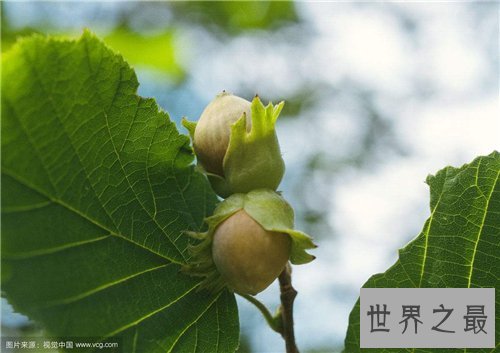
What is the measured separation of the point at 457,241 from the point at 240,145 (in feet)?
1.81

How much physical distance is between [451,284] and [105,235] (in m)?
0.76

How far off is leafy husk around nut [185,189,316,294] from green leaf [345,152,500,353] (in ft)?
1.06

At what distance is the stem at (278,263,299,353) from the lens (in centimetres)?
128

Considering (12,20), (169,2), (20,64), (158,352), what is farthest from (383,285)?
(169,2)

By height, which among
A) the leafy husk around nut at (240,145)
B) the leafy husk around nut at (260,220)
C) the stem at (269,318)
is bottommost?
the stem at (269,318)

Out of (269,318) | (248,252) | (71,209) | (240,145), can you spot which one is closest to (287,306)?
(269,318)

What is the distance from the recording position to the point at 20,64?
3.51 ft

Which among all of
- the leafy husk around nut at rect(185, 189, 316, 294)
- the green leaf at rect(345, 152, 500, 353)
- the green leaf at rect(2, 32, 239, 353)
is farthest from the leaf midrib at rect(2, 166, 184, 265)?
the green leaf at rect(345, 152, 500, 353)

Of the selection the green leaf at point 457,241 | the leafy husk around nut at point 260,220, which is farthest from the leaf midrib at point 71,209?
the green leaf at point 457,241

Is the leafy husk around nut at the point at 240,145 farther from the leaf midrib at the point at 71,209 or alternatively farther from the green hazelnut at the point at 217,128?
the leaf midrib at the point at 71,209

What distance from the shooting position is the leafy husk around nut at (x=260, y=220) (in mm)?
1136

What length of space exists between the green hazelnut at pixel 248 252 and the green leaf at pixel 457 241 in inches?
13.6

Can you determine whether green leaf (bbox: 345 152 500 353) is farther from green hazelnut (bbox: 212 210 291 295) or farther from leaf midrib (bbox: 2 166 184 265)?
leaf midrib (bbox: 2 166 184 265)

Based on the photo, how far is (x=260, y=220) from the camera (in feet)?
3.72
